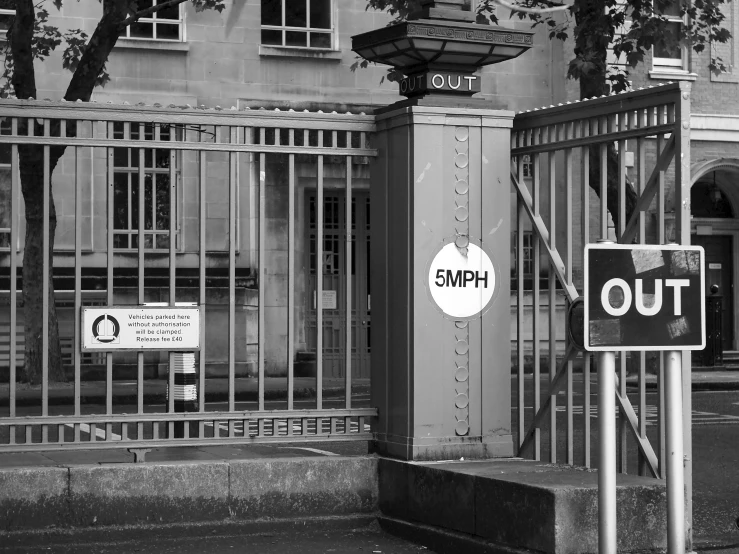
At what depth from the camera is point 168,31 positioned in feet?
73.1

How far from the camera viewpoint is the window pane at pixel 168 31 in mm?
22219

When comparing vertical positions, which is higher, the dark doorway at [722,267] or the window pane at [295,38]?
the window pane at [295,38]

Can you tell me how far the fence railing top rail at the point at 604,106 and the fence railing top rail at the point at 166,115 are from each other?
1086 millimetres

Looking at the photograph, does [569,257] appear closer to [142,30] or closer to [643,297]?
[643,297]

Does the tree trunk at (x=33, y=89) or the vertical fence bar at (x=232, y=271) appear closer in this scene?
the vertical fence bar at (x=232, y=271)

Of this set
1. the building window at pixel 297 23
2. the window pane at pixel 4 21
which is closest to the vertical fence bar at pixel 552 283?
the window pane at pixel 4 21

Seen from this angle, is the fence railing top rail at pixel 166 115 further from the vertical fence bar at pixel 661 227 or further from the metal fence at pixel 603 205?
the vertical fence bar at pixel 661 227

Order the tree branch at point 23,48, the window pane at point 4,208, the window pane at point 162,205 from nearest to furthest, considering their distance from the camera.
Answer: the tree branch at point 23,48 < the window pane at point 4,208 < the window pane at point 162,205

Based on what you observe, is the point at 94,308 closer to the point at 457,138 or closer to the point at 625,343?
the point at 457,138

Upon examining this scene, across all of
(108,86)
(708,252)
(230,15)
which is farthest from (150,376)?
(708,252)

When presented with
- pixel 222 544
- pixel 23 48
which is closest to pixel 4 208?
pixel 23 48

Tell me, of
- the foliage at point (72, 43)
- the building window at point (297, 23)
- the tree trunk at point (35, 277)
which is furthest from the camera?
the building window at point (297, 23)

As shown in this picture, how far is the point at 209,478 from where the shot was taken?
7191mm

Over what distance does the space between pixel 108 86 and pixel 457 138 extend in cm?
1525
